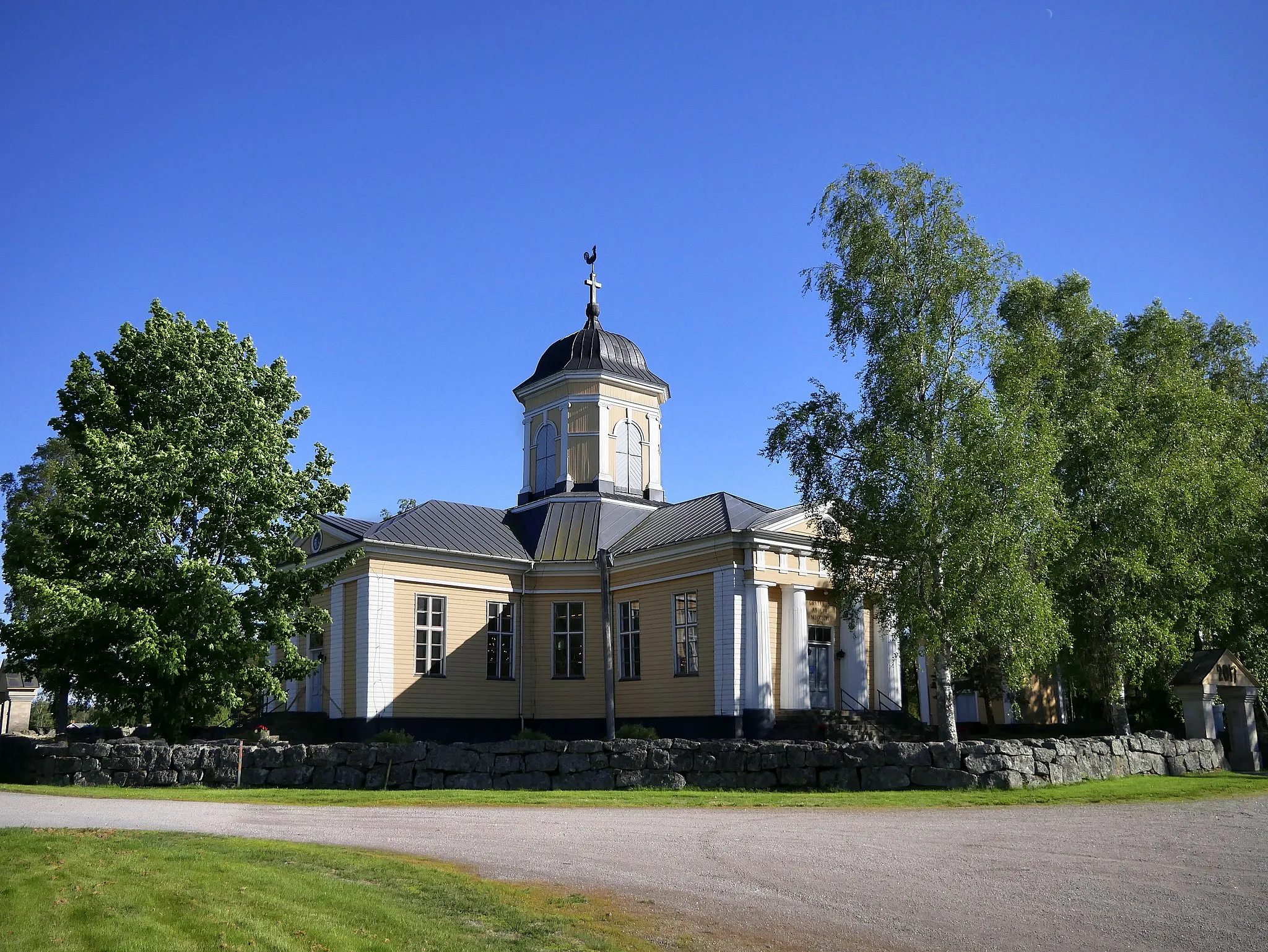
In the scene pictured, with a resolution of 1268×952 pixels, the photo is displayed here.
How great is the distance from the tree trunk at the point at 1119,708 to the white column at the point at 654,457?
1515 cm

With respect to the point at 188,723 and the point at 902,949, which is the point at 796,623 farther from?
the point at 902,949

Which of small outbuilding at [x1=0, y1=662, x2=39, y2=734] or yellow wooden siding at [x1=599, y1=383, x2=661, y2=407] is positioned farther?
small outbuilding at [x1=0, y1=662, x2=39, y2=734]

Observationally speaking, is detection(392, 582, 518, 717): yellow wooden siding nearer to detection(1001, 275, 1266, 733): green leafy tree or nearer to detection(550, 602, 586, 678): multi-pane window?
detection(550, 602, 586, 678): multi-pane window

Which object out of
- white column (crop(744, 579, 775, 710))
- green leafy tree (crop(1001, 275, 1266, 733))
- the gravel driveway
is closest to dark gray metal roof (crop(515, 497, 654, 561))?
white column (crop(744, 579, 775, 710))

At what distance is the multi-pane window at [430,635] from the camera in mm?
28328

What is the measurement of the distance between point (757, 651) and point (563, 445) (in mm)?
10947

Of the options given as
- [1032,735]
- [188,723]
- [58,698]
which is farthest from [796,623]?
[58,698]

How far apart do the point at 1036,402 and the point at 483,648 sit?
15918mm

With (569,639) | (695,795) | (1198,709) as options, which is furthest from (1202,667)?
(569,639)

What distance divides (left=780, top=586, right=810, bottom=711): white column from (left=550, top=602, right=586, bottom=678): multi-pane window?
5.97 meters

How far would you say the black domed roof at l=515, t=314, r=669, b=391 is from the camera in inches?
1366

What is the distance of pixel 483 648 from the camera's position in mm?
29547

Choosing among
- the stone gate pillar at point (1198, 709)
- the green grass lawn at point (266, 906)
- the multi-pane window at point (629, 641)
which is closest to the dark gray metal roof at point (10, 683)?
the multi-pane window at point (629, 641)

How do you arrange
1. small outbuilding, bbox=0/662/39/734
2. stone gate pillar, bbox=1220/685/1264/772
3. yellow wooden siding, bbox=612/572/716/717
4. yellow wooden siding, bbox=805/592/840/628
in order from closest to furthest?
stone gate pillar, bbox=1220/685/1264/772
yellow wooden siding, bbox=612/572/716/717
yellow wooden siding, bbox=805/592/840/628
small outbuilding, bbox=0/662/39/734
